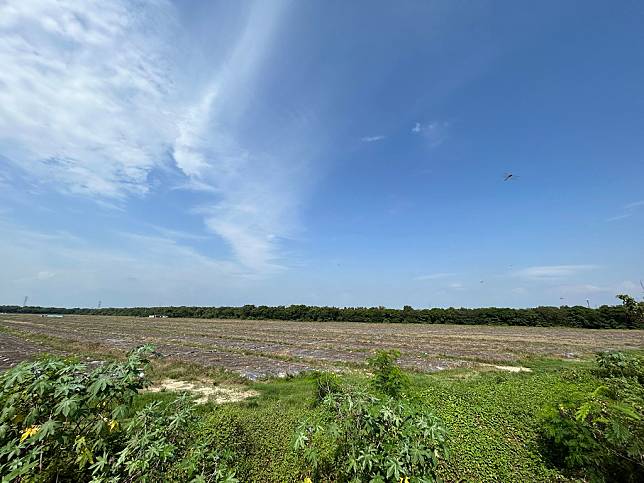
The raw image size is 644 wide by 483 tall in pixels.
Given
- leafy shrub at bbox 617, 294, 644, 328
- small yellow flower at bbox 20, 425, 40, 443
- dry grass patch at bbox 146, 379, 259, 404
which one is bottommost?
dry grass patch at bbox 146, 379, 259, 404

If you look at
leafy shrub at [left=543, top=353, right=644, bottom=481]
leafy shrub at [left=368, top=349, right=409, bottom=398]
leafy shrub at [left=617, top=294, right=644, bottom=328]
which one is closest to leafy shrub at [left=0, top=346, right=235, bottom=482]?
leafy shrub at [left=368, top=349, right=409, bottom=398]

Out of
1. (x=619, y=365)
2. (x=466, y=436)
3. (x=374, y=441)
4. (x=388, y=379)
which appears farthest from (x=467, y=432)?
(x=619, y=365)

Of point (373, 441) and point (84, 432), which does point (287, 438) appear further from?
point (84, 432)

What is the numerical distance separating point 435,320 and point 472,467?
198 ft

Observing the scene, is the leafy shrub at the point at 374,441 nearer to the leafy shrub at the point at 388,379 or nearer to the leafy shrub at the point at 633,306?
the leafy shrub at the point at 388,379

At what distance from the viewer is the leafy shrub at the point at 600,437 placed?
350cm

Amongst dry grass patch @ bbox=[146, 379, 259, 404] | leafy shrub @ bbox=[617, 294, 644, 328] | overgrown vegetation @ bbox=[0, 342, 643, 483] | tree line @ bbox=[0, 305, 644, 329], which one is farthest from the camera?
tree line @ bbox=[0, 305, 644, 329]

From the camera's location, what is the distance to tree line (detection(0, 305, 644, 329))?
46.4 meters

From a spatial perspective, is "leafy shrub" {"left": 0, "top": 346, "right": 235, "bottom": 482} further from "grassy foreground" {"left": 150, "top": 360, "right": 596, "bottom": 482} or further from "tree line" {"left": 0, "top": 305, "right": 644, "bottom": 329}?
"tree line" {"left": 0, "top": 305, "right": 644, "bottom": 329}

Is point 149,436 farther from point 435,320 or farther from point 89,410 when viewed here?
point 435,320

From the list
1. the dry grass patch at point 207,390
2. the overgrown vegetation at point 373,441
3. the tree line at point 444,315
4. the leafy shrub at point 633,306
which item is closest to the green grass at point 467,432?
the overgrown vegetation at point 373,441

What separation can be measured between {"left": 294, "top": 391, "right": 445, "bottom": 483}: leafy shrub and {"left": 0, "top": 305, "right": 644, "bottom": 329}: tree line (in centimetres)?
4872

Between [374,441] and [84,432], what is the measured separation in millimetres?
3090

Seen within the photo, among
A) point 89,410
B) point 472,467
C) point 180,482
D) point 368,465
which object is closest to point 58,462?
point 89,410
